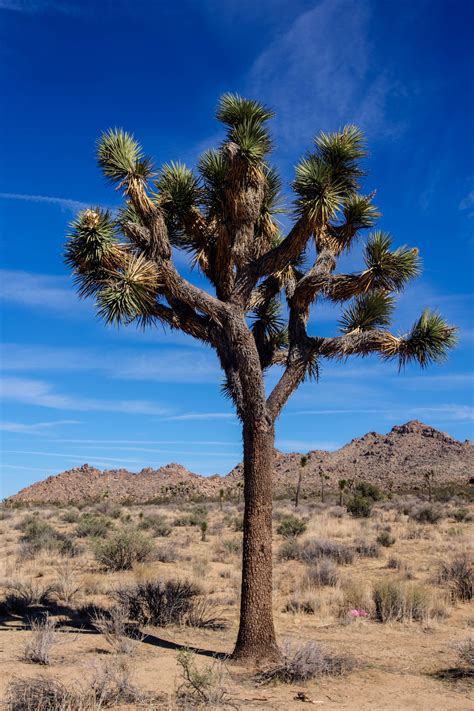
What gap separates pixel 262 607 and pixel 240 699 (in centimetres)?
180

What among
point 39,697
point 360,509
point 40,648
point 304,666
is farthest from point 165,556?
point 360,509

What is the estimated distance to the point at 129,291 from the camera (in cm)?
883

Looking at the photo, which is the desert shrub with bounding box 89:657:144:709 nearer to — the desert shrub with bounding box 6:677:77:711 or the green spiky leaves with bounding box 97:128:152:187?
the desert shrub with bounding box 6:677:77:711

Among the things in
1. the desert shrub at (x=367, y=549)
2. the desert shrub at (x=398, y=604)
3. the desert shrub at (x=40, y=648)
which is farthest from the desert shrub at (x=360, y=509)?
the desert shrub at (x=40, y=648)

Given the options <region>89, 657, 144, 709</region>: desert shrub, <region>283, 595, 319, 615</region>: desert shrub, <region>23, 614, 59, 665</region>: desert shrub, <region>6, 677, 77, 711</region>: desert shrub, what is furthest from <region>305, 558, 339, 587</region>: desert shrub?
<region>6, 677, 77, 711</region>: desert shrub

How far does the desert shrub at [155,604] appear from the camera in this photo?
35.7ft

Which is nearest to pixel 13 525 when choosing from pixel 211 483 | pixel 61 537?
pixel 61 537

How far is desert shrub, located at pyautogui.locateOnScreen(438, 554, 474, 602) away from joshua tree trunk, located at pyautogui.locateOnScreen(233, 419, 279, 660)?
6.36m

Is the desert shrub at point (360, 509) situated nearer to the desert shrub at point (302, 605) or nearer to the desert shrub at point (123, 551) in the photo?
the desert shrub at point (123, 551)

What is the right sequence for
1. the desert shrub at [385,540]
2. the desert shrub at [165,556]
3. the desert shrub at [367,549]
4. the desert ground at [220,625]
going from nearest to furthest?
the desert ground at [220,625]
the desert shrub at [165,556]
the desert shrub at [367,549]
the desert shrub at [385,540]

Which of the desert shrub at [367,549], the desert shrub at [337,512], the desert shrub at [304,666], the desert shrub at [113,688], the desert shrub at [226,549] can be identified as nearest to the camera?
the desert shrub at [113,688]

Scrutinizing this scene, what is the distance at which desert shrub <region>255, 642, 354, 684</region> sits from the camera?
25.0ft

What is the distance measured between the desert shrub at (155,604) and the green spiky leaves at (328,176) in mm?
7254

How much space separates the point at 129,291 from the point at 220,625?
6.50m
